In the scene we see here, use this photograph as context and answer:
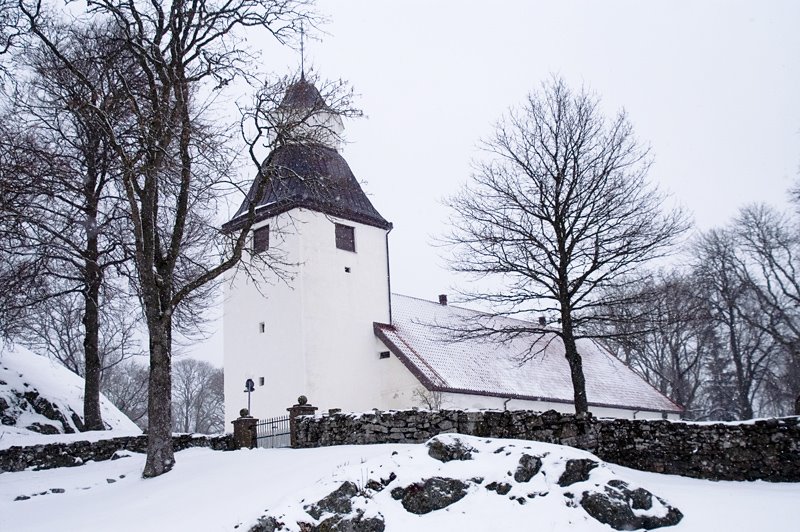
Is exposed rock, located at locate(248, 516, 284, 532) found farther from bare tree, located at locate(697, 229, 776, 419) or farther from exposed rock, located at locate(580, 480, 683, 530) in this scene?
bare tree, located at locate(697, 229, 776, 419)

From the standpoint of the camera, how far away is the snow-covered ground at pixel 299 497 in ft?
29.9

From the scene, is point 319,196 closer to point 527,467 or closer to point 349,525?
point 527,467

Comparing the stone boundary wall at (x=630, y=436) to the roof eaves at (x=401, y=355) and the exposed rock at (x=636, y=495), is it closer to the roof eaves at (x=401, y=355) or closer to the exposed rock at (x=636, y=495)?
the exposed rock at (x=636, y=495)

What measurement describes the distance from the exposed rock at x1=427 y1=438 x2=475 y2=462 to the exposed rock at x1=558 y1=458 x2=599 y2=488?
1449mm

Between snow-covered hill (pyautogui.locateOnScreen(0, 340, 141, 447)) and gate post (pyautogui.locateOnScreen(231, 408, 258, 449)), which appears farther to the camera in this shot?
snow-covered hill (pyautogui.locateOnScreen(0, 340, 141, 447))

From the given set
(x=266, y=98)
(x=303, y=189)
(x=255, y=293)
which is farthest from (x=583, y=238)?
(x=255, y=293)

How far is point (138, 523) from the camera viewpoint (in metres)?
10.4

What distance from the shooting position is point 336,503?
9.45m

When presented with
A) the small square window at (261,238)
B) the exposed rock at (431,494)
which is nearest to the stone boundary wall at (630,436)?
the exposed rock at (431,494)

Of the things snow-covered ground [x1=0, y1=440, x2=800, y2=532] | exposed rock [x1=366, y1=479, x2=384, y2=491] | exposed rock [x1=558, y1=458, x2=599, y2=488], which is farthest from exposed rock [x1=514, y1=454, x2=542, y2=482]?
exposed rock [x1=366, y1=479, x2=384, y2=491]

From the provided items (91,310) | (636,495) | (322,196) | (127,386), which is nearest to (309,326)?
(322,196)

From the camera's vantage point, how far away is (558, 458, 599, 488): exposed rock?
31.8ft

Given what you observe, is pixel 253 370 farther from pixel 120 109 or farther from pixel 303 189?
pixel 120 109

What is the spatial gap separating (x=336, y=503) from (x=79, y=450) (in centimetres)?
975
